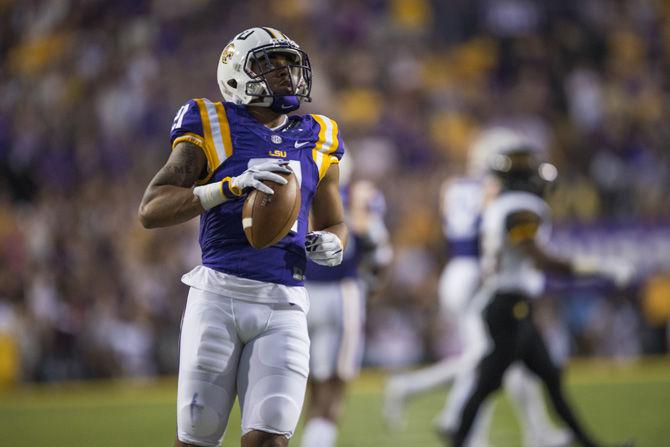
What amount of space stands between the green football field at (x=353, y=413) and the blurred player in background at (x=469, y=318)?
1.16 ft

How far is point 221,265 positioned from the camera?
345 centimetres

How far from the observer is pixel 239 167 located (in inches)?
136

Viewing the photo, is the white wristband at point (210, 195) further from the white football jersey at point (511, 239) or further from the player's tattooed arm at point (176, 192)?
the white football jersey at point (511, 239)

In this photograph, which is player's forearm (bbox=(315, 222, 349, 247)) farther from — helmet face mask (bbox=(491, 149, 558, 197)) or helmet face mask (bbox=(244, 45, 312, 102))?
helmet face mask (bbox=(491, 149, 558, 197))

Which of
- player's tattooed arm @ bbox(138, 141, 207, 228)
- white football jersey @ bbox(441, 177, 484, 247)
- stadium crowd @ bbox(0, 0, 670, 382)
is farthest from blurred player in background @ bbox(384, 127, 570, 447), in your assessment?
stadium crowd @ bbox(0, 0, 670, 382)

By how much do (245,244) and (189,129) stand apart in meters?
0.43

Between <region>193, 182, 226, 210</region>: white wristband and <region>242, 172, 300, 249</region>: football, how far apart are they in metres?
0.09

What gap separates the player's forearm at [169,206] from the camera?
3.30 m

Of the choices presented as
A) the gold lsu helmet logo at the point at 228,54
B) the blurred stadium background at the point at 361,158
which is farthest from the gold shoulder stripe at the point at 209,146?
the blurred stadium background at the point at 361,158

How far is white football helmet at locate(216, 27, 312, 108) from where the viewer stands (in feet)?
11.6

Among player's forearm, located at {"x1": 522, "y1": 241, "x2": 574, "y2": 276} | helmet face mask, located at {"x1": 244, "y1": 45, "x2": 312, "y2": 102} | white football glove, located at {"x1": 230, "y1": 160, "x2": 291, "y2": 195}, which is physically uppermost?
helmet face mask, located at {"x1": 244, "y1": 45, "x2": 312, "y2": 102}

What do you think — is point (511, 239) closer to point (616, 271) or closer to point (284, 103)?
point (616, 271)

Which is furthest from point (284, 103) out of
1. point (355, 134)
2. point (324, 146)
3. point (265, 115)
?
point (355, 134)

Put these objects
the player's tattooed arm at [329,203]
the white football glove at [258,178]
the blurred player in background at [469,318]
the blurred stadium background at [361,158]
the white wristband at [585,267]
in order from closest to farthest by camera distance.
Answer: the white football glove at [258,178] < the player's tattooed arm at [329,203] < the white wristband at [585,267] < the blurred player in background at [469,318] < the blurred stadium background at [361,158]
